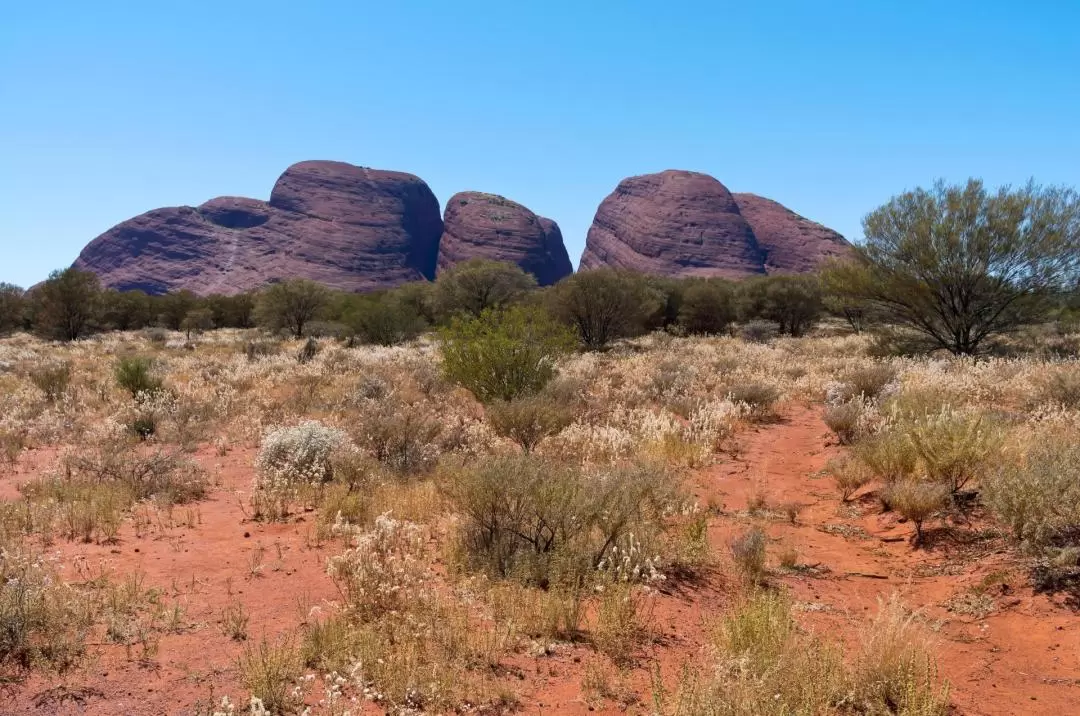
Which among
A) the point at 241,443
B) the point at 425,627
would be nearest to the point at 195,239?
the point at 241,443

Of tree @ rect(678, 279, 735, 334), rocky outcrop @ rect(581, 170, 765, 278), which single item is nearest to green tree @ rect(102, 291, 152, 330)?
tree @ rect(678, 279, 735, 334)

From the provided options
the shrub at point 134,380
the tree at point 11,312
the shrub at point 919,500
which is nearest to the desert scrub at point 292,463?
the shrub at point 919,500

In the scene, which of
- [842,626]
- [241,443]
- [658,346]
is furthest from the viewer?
[658,346]

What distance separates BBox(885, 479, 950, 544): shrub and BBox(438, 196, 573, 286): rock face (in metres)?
118

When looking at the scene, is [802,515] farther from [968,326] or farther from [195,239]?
[195,239]

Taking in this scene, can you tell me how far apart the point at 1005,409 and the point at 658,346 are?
16.4 metres

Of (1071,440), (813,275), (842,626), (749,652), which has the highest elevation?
(813,275)

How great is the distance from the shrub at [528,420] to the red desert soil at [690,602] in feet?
7.76

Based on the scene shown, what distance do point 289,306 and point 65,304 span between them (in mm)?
11345

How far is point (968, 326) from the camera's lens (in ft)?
63.0

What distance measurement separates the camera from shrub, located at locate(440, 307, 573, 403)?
11.5 metres

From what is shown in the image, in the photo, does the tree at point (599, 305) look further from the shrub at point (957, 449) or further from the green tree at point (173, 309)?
the green tree at point (173, 309)

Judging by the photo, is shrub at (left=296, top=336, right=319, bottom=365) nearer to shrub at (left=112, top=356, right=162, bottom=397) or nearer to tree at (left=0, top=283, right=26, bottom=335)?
shrub at (left=112, top=356, right=162, bottom=397)

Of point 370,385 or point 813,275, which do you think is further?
point 813,275
